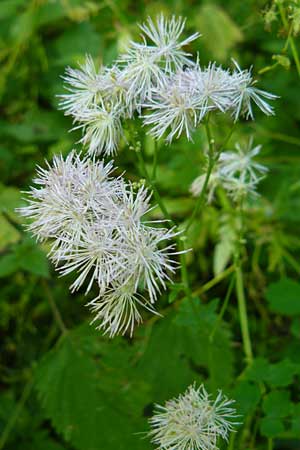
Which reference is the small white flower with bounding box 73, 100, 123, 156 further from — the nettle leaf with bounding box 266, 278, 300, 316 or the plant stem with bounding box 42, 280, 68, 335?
the plant stem with bounding box 42, 280, 68, 335

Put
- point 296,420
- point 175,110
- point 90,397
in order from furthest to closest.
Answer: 1. point 90,397
2. point 296,420
3. point 175,110

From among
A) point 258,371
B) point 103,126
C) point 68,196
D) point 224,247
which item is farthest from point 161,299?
point 68,196

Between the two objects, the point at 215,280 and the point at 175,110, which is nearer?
the point at 175,110

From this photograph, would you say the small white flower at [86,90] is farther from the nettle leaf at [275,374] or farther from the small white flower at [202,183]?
the nettle leaf at [275,374]

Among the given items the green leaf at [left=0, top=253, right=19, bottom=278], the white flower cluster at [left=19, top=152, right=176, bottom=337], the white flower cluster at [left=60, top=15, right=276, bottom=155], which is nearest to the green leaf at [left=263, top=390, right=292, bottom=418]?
the white flower cluster at [left=19, top=152, right=176, bottom=337]

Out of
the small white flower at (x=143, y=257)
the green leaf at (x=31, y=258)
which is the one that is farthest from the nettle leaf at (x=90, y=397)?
the small white flower at (x=143, y=257)

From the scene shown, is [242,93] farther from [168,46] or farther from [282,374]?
[282,374]

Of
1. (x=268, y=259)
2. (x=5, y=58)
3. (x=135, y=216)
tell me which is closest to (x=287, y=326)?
(x=268, y=259)
